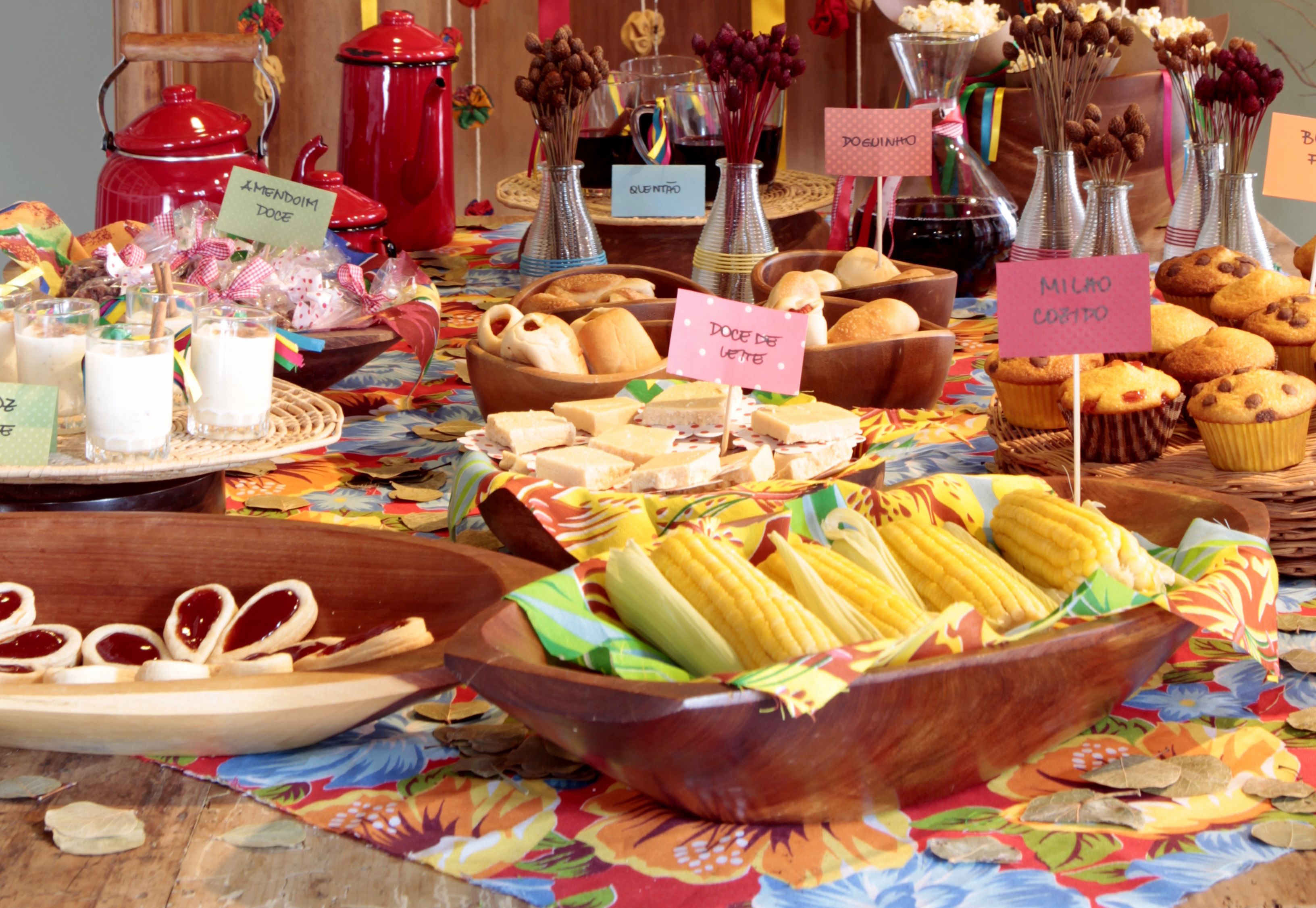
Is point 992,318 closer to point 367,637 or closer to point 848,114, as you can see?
point 848,114

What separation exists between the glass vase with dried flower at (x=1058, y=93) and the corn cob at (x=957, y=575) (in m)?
1.22

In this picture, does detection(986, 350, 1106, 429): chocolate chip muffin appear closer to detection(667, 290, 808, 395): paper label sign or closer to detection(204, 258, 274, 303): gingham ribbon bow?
detection(667, 290, 808, 395): paper label sign

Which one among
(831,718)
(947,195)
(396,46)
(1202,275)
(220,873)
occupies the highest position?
(396,46)

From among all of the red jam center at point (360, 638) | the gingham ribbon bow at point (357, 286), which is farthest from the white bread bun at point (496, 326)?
the red jam center at point (360, 638)

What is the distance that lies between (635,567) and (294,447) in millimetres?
464

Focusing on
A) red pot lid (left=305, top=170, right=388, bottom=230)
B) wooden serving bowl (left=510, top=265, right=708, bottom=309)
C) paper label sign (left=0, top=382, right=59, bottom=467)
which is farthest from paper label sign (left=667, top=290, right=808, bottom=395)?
red pot lid (left=305, top=170, right=388, bottom=230)

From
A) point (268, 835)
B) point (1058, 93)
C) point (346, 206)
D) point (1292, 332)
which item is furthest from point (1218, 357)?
point (346, 206)

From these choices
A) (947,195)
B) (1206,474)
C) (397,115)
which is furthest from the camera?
(397,115)

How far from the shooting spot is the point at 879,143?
1.89 metres

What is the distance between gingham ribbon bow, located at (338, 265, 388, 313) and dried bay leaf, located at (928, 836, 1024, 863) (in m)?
1.07

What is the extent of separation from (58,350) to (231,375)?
0.17 m

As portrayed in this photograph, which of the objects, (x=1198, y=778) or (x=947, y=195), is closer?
(x=1198, y=778)

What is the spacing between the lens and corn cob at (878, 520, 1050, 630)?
769 millimetres

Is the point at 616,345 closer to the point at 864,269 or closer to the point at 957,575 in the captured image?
the point at 864,269
